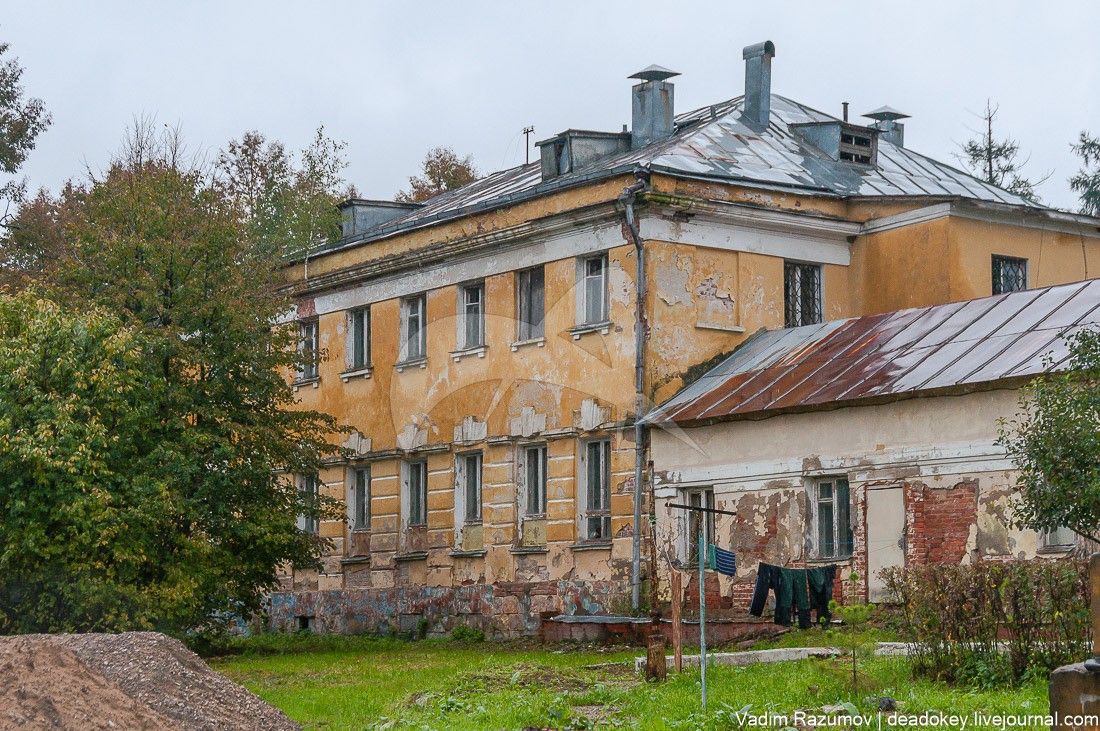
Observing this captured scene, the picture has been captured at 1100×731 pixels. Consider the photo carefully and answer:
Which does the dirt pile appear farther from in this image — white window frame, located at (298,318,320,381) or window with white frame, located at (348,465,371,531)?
white window frame, located at (298,318,320,381)

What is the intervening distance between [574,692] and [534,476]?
40.2 feet

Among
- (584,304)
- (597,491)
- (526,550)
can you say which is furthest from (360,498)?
(584,304)

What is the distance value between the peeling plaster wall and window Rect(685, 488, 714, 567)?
0.13 metres

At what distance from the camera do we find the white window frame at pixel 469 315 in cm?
3141

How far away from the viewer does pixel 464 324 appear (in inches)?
1243

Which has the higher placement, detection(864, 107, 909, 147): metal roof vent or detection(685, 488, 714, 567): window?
detection(864, 107, 909, 147): metal roof vent

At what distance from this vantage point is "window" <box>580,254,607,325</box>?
94.4ft

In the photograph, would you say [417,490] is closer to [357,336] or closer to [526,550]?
[357,336]

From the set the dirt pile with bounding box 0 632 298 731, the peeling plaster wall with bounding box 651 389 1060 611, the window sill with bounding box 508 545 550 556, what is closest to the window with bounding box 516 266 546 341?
the window sill with bounding box 508 545 550 556

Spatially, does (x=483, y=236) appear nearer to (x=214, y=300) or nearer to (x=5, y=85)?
(x=214, y=300)

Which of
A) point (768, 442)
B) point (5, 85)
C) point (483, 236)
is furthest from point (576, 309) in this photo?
point (5, 85)

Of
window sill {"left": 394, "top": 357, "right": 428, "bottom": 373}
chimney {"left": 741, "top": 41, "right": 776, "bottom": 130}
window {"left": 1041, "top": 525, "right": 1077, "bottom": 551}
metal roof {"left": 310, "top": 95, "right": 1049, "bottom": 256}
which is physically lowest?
window {"left": 1041, "top": 525, "right": 1077, "bottom": 551}

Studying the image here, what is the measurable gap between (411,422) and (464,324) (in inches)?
92.5

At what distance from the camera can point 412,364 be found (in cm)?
3253
